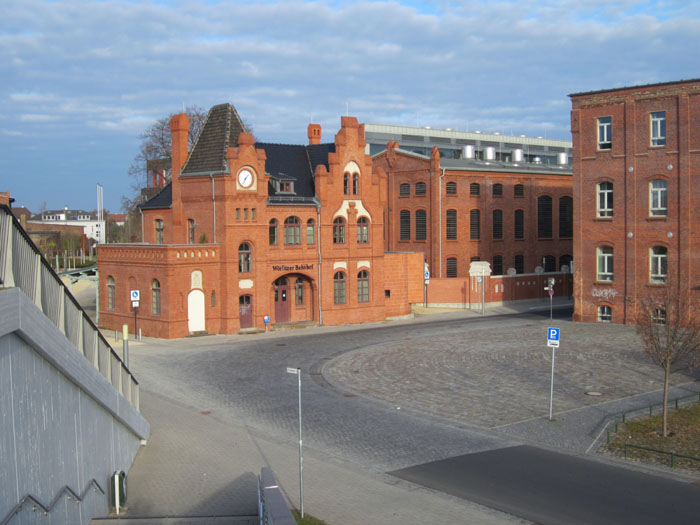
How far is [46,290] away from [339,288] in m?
34.3

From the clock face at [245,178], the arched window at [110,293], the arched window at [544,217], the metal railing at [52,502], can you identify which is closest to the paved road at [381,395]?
the metal railing at [52,502]

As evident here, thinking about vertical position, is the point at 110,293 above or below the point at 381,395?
above

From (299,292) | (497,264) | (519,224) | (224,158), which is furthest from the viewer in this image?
(519,224)

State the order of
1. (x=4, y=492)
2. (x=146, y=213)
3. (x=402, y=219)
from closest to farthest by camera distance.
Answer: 1. (x=4, y=492)
2. (x=146, y=213)
3. (x=402, y=219)

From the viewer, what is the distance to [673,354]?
22047 mm

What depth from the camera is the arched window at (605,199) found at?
43.4 metres

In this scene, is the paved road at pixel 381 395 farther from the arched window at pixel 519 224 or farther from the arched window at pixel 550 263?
the arched window at pixel 550 263

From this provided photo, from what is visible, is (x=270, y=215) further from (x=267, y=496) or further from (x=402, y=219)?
(x=267, y=496)

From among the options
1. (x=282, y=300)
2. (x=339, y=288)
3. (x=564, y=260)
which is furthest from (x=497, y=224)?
(x=282, y=300)

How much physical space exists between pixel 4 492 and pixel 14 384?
4.43 feet

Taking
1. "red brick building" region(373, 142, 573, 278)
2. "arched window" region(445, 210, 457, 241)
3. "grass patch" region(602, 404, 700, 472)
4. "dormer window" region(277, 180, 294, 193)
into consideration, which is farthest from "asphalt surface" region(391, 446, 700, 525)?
"arched window" region(445, 210, 457, 241)

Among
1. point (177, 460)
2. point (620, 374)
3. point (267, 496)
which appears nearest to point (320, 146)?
point (620, 374)

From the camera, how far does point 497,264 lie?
62.4 metres

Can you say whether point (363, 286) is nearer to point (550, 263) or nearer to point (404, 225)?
point (404, 225)
